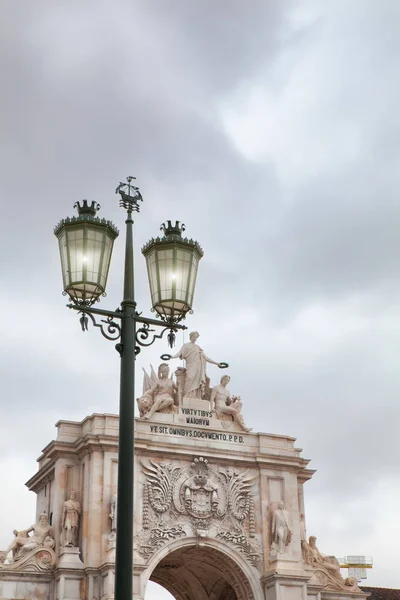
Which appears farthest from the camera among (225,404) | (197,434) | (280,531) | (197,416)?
(225,404)

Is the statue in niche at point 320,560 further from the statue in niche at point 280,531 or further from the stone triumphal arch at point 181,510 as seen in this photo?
the statue in niche at point 280,531

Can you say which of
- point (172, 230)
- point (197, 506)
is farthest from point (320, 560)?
point (172, 230)

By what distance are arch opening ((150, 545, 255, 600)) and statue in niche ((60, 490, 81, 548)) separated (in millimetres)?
3856

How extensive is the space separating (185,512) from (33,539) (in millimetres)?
5314

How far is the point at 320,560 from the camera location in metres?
37.2

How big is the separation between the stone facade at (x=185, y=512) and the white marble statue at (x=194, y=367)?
0.41 metres

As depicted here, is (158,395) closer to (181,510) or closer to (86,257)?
(181,510)

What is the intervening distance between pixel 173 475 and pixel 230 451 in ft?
8.20

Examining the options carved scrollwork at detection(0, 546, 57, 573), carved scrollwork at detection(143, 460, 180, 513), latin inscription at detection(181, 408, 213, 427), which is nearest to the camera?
carved scrollwork at detection(0, 546, 57, 573)

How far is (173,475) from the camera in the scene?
3422 centimetres

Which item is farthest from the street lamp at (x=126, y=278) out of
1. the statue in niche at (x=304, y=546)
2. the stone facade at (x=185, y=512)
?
the statue in niche at (x=304, y=546)

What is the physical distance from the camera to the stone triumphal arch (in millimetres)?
32094

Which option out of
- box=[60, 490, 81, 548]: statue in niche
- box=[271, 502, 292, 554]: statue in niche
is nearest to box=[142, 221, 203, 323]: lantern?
box=[60, 490, 81, 548]: statue in niche

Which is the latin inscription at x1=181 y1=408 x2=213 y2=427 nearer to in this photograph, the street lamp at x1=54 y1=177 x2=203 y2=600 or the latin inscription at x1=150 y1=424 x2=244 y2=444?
the latin inscription at x1=150 y1=424 x2=244 y2=444
